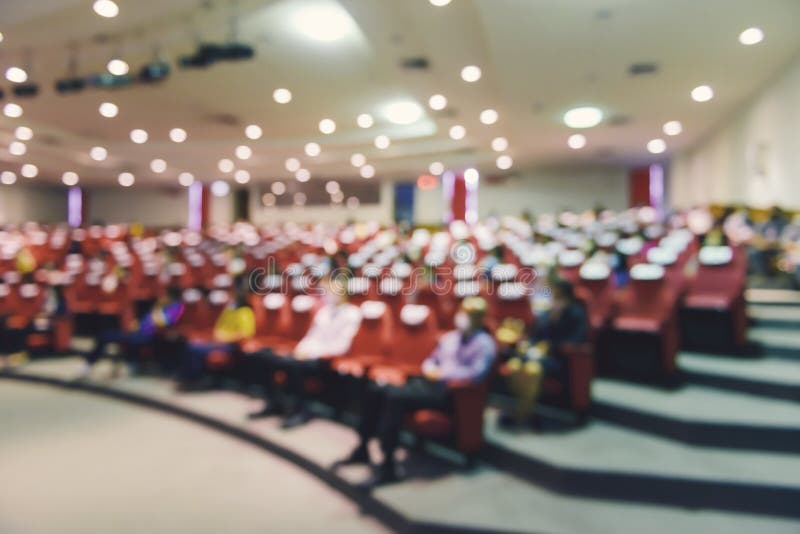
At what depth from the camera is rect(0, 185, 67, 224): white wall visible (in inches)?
573

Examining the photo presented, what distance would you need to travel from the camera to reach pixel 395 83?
21.8 ft

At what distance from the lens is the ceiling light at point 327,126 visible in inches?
344

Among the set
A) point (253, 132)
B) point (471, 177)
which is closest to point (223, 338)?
point (253, 132)

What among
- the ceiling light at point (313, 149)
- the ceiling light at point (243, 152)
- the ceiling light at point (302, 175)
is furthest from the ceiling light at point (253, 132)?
the ceiling light at point (302, 175)

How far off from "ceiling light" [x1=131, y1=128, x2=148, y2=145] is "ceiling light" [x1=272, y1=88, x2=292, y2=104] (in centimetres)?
329

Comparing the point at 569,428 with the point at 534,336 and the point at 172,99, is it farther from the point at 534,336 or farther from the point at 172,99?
the point at 172,99

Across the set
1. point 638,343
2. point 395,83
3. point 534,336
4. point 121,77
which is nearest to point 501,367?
point 534,336

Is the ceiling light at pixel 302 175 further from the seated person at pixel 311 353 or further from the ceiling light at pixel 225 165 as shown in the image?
the seated person at pixel 311 353

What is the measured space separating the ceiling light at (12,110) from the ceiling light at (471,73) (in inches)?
255

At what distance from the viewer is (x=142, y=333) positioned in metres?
5.04

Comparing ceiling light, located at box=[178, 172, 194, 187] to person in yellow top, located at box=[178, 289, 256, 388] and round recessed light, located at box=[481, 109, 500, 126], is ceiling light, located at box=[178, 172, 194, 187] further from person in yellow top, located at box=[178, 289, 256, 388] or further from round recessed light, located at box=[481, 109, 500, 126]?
person in yellow top, located at box=[178, 289, 256, 388]

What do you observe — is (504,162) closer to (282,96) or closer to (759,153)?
(759,153)

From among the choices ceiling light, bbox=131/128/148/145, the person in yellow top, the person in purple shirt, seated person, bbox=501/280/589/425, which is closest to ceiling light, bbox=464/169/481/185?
ceiling light, bbox=131/128/148/145

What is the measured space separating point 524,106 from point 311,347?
4913 millimetres
